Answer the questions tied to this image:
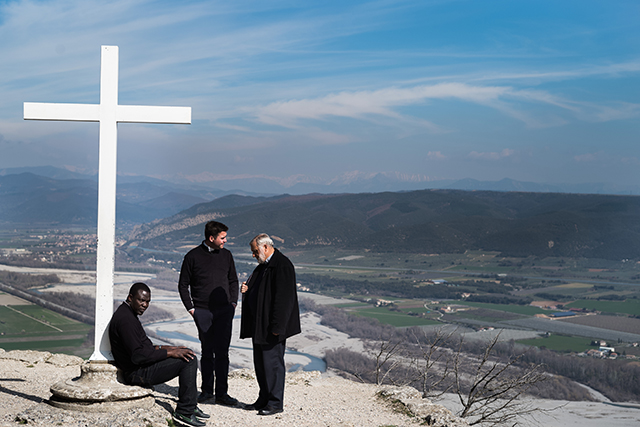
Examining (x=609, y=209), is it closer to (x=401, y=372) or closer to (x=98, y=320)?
(x=401, y=372)

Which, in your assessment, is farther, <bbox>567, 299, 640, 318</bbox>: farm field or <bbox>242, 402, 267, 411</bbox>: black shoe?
<bbox>567, 299, 640, 318</bbox>: farm field

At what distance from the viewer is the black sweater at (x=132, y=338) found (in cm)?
530

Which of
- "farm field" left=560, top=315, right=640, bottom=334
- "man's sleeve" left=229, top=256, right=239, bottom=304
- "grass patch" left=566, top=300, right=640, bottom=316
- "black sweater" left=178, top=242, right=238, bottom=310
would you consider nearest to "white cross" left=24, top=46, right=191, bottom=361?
"black sweater" left=178, top=242, right=238, bottom=310

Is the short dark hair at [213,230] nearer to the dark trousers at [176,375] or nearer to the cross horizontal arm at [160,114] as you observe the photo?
the cross horizontal arm at [160,114]

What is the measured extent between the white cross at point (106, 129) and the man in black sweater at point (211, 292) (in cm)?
86

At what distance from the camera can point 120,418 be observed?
520 cm

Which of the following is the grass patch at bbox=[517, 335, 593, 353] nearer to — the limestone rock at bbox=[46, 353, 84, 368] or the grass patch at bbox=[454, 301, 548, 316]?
the grass patch at bbox=[454, 301, 548, 316]

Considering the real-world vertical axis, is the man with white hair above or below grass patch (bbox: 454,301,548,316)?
above

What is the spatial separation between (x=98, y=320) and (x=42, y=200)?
531 ft

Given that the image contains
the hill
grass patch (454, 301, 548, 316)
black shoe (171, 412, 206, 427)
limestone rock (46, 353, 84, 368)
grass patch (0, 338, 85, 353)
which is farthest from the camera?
the hill

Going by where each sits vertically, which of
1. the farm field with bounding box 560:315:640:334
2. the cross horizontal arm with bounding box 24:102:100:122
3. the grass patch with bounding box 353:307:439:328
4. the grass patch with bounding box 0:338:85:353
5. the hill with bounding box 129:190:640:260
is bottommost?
the farm field with bounding box 560:315:640:334

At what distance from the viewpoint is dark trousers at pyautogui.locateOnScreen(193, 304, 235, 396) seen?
21.1 feet

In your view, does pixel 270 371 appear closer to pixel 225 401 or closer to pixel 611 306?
pixel 225 401

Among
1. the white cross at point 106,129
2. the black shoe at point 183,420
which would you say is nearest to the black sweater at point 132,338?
the white cross at point 106,129
